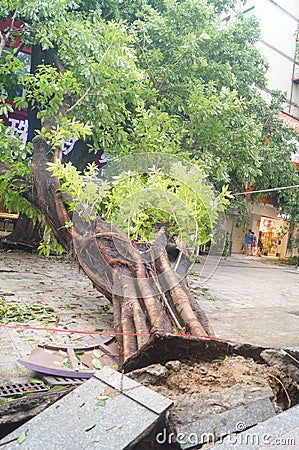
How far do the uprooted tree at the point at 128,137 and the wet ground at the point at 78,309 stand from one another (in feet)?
2.37

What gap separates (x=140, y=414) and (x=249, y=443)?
22.2 inches

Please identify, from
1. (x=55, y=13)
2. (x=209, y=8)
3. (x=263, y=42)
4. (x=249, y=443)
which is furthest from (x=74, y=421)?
(x=263, y=42)

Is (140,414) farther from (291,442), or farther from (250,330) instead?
(250,330)

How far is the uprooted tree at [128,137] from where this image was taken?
13.6ft

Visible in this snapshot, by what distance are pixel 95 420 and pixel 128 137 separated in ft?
24.2

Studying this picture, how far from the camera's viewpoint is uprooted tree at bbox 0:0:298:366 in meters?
4.15

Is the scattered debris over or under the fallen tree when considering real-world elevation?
under

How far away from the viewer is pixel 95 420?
196 centimetres

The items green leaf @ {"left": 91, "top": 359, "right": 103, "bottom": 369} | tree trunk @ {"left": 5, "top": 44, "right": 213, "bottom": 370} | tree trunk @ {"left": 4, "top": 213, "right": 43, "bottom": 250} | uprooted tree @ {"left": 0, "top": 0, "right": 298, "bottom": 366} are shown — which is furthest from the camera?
tree trunk @ {"left": 4, "top": 213, "right": 43, "bottom": 250}

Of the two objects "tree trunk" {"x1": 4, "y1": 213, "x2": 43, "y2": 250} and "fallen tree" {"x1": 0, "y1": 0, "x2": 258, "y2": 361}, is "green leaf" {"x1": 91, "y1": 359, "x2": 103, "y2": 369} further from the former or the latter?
"tree trunk" {"x1": 4, "y1": 213, "x2": 43, "y2": 250}

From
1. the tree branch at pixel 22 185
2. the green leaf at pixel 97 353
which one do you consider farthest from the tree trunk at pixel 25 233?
the green leaf at pixel 97 353

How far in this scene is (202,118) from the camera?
8.76 m

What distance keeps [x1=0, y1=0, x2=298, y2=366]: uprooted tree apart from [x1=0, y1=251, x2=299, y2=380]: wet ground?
2.37 feet

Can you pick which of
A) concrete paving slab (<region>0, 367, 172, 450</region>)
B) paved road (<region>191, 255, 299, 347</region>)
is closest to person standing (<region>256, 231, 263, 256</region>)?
paved road (<region>191, 255, 299, 347</region>)
